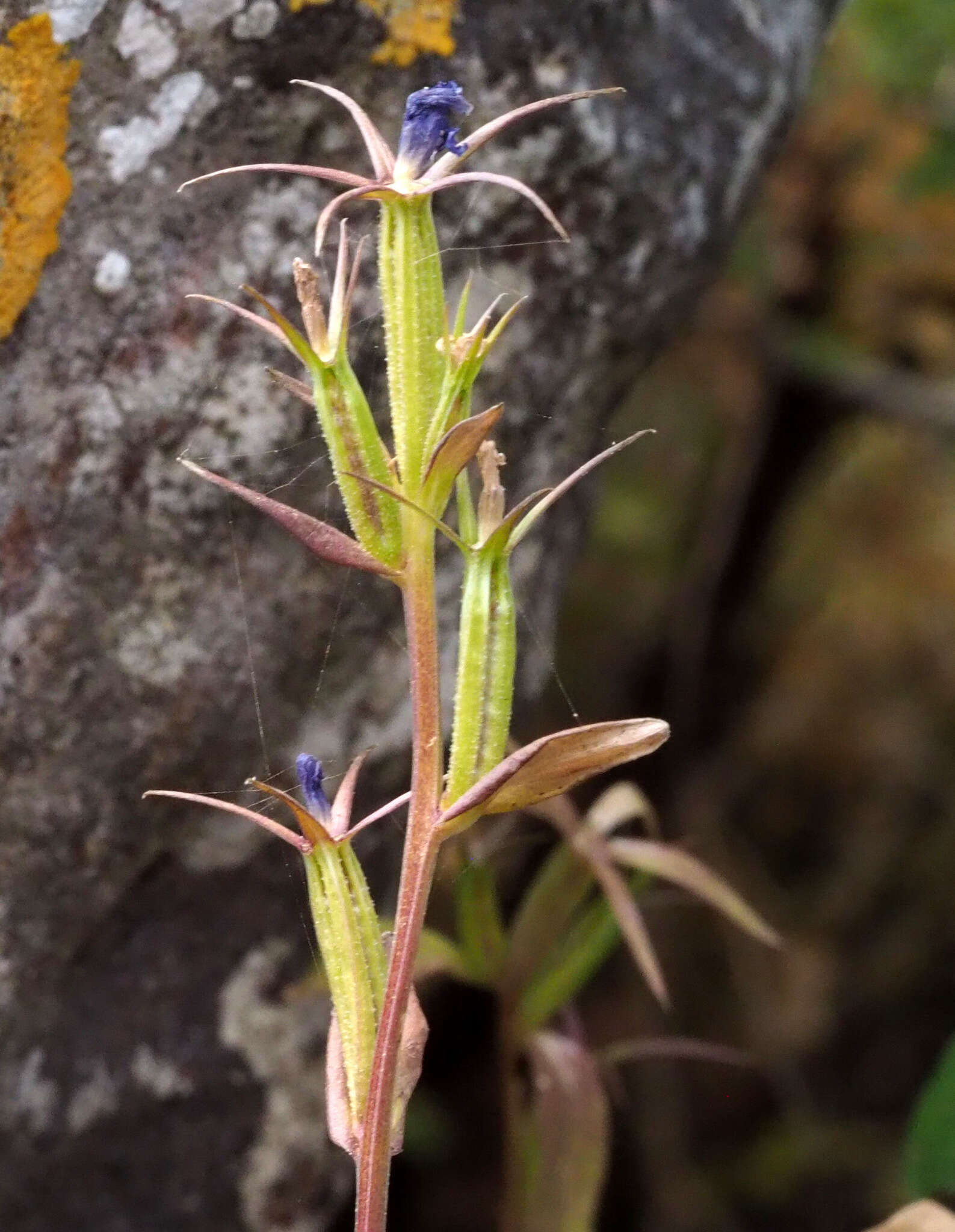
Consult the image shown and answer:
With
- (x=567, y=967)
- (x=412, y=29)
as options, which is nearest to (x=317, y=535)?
(x=412, y=29)

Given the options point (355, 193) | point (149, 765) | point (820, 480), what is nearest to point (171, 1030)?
point (149, 765)

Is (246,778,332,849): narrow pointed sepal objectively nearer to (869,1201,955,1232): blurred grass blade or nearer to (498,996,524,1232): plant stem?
(869,1201,955,1232): blurred grass blade

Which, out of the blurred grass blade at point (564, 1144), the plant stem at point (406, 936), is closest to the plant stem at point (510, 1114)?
the blurred grass blade at point (564, 1144)

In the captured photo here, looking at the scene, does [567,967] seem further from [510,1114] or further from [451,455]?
[451,455]

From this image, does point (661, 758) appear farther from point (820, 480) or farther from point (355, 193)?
point (355, 193)

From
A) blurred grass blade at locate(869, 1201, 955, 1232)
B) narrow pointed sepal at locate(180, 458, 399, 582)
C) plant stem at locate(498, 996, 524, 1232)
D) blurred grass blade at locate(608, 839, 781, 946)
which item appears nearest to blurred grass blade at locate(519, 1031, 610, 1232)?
plant stem at locate(498, 996, 524, 1232)

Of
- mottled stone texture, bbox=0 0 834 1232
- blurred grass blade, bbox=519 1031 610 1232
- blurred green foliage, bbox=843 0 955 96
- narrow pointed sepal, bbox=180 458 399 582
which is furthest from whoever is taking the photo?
blurred green foliage, bbox=843 0 955 96
